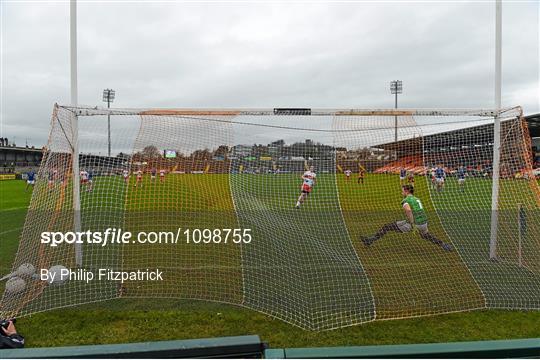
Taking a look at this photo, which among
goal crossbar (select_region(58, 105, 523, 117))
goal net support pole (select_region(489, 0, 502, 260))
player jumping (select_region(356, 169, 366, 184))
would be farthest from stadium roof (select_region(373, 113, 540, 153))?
player jumping (select_region(356, 169, 366, 184))

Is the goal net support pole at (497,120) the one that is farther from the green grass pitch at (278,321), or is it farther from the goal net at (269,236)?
the green grass pitch at (278,321)

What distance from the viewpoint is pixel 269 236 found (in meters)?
8.88

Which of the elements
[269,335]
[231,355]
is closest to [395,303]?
[269,335]

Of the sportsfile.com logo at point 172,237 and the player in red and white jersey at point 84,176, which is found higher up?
the player in red and white jersey at point 84,176

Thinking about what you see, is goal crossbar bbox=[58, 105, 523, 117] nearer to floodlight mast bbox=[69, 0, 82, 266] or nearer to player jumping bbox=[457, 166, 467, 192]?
floodlight mast bbox=[69, 0, 82, 266]

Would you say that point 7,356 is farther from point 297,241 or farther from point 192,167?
point 297,241

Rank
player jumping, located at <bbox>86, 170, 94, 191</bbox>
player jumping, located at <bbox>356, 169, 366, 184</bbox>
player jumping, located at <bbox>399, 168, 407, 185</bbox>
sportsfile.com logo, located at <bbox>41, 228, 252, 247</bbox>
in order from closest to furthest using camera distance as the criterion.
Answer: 1. player jumping, located at <bbox>86, 170, 94, 191</bbox>
2. sportsfile.com logo, located at <bbox>41, 228, 252, 247</bbox>
3. player jumping, located at <bbox>356, 169, 366, 184</bbox>
4. player jumping, located at <bbox>399, 168, 407, 185</bbox>

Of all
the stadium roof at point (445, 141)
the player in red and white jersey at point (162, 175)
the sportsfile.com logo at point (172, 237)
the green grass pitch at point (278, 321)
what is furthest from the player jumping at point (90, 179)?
the stadium roof at point (445, 141)

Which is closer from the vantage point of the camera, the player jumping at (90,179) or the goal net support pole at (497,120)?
the goal net support pole at (497,120)

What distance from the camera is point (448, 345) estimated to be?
6.21 ft

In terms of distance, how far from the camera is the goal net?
5.30m

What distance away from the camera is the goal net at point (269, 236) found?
5301 millimetres

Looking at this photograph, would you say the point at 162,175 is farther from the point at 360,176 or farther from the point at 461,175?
the point at 461,175

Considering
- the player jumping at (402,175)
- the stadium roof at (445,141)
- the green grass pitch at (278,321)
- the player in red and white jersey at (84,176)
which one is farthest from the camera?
the player jumping at (402,175)
